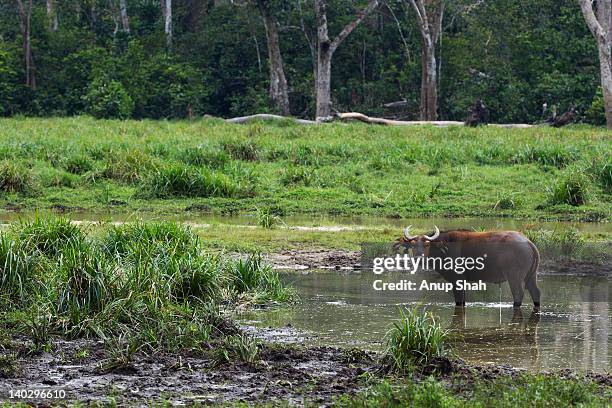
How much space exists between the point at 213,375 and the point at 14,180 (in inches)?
450

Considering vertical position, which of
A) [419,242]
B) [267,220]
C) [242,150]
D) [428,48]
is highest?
[428,48]

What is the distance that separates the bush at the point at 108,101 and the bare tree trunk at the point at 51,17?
17.5ft

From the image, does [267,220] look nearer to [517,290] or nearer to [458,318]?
[517,290]

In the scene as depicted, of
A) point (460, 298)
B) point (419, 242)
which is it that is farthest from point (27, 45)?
point (460, 298)

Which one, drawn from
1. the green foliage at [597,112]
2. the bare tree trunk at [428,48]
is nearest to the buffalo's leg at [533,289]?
the bare tree trunk at [428,48]

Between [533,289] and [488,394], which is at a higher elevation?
[533,289]

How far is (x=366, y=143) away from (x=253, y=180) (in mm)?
4139

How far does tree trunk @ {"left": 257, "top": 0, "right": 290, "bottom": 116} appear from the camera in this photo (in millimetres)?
33375

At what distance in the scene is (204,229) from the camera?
536 inches

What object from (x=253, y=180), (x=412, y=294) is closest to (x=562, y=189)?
(x=253, y=180)

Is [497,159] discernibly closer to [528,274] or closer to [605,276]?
[605,276]

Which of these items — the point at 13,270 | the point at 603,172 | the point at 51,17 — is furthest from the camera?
the point at 51,17

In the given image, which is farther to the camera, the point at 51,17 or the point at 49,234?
the point at 51,17

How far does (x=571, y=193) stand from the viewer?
55.2 feet
